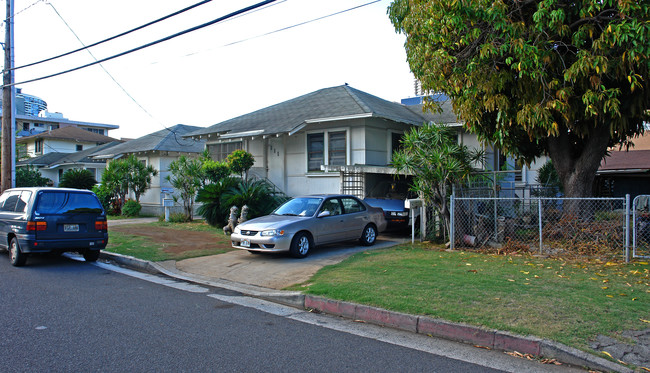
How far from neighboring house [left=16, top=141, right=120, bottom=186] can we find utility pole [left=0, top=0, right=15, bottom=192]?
13580mm

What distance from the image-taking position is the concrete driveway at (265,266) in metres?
8.43

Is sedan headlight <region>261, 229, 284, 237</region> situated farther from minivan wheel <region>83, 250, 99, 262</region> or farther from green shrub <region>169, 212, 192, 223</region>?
green shrub <region>169, 212, 192, 223</region>

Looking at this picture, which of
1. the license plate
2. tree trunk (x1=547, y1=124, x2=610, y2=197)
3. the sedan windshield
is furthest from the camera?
the sedan windshield

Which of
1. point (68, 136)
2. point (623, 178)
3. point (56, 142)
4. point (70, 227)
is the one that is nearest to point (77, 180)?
point (56, 142)

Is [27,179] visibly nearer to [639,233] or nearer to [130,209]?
[130,209]

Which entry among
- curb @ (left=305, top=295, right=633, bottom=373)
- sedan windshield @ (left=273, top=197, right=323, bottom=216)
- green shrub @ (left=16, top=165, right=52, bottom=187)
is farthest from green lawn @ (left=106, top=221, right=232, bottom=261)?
green shrub @ (left=16, top=165, right=52, bottom=187)

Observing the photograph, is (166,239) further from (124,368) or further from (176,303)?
(124,368)

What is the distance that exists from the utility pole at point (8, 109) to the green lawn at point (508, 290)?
1362 centimetres

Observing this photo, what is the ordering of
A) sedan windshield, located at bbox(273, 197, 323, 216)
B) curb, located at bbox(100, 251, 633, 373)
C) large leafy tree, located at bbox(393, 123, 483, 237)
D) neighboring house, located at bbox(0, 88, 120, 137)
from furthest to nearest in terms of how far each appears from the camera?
neighboring house, located at bbox(0, 88, 120, 137), large leafy tree, located at bbox(393, 123, 483, 237), sedan windshield, located at bbox(273, 197, 323, 216), curb, located at bbox(100, 251, 633, 373)

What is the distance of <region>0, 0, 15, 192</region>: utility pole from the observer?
52.8 feet

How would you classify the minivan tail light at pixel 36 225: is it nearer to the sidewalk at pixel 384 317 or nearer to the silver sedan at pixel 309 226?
the sidewalk at pixel 384 317

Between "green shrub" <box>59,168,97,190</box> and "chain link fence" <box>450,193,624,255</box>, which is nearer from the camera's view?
"chain link fence" <box>450,193,624,255</box>

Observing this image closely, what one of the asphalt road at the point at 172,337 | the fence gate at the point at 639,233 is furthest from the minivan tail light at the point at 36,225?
the fence gate at the point at 639,233

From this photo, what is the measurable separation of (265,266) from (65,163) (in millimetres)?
29425
